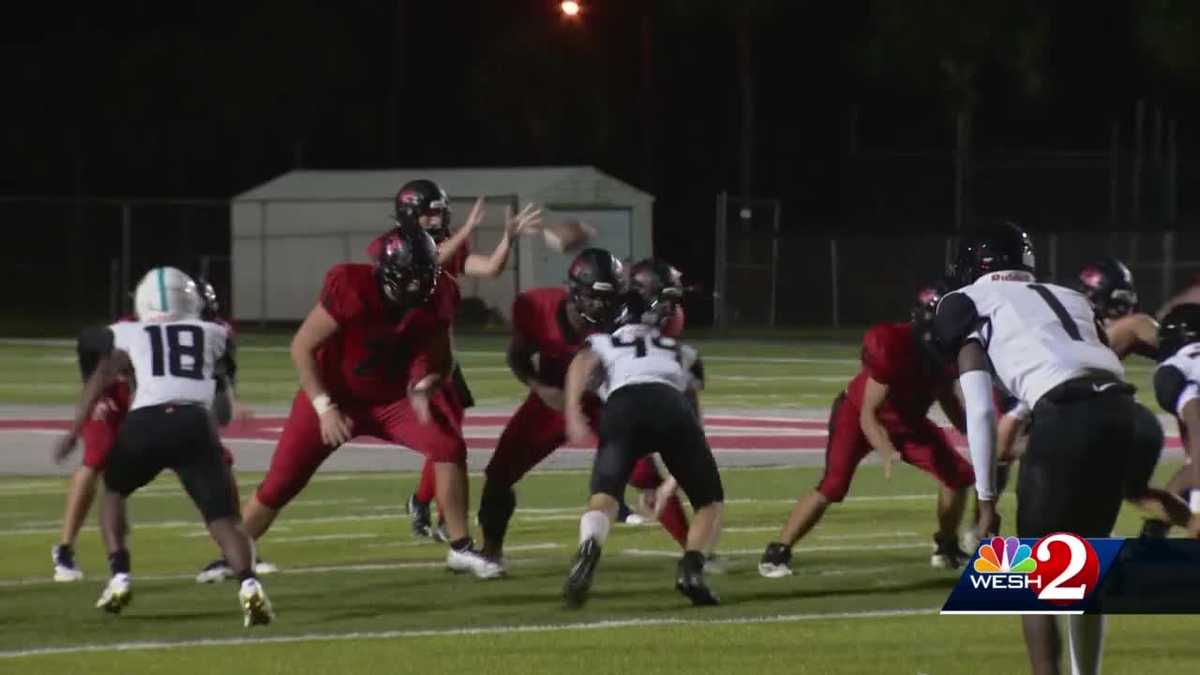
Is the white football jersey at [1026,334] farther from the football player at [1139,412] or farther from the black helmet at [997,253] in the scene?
the football player at [1139,412]

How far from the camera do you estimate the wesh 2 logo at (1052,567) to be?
23.9 feet

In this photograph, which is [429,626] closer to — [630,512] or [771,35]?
[630,512]

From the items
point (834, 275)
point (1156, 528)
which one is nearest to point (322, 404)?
point (1156, 528)

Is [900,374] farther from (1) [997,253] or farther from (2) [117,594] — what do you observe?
(2) [117,594]

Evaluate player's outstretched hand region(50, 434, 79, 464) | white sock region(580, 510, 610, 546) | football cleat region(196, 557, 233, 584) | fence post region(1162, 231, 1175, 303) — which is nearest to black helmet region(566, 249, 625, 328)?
white sock region(580, 510, 610, 546)

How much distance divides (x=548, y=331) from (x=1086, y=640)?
4.54 metres

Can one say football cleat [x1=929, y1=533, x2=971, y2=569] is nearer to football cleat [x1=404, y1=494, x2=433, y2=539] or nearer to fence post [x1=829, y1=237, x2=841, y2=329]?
football cleat [x1=404, y1=494, x2=433, y2=539]

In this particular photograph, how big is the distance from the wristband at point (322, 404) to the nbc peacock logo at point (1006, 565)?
3.86 metres

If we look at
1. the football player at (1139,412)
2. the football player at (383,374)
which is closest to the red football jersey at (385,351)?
the football player at (383,374)

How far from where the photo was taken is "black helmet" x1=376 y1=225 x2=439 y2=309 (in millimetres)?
10727

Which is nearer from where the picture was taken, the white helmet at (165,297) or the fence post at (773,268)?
the white helmet at (165,297)

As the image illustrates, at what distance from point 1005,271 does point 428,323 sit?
383 cm

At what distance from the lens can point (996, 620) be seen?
392 inches

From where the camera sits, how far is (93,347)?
33.6 feet
